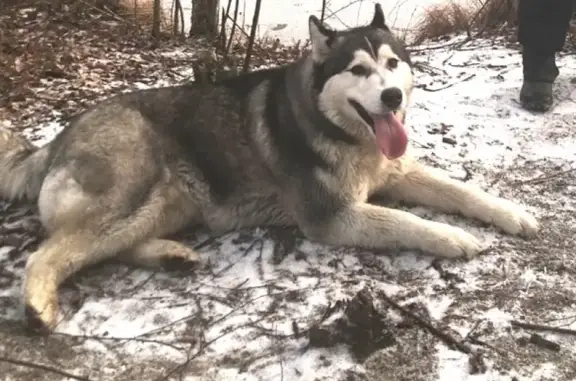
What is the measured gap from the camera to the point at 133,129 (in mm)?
3611

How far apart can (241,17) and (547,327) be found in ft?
21.3

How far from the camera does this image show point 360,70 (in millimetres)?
3348

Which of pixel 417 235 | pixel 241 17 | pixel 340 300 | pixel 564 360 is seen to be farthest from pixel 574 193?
pixel 241 17

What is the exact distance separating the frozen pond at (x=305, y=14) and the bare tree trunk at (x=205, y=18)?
3.04 ft

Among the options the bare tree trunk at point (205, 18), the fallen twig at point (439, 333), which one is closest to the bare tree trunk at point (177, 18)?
the bare tree trunk at point (205, 18)

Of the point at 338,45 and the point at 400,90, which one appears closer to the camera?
the point at 400,90

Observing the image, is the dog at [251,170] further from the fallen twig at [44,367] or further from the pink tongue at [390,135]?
the fallen twig at [44,367]

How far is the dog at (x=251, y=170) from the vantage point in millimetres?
3303

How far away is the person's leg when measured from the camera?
196 inches

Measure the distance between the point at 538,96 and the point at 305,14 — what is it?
15.2ft

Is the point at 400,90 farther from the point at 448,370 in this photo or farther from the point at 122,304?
the point at 122,304

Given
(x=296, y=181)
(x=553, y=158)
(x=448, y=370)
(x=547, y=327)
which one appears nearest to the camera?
(x=448, y=370)

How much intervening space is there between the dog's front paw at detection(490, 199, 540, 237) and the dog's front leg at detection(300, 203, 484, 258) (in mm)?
272

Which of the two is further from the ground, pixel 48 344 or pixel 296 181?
pixel 296 181
